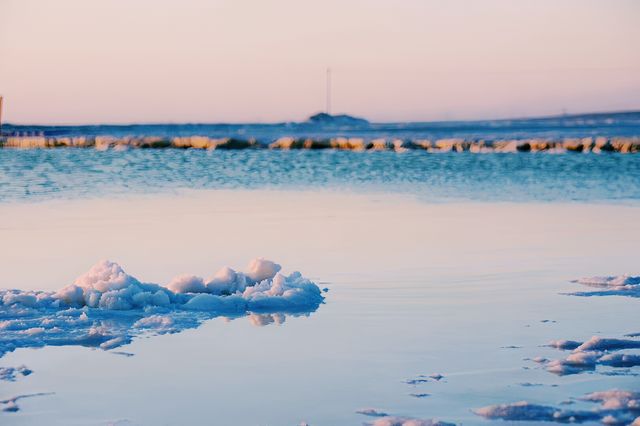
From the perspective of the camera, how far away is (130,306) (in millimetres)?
9617

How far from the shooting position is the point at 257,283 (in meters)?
10.7

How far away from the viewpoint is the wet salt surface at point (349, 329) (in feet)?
21.5

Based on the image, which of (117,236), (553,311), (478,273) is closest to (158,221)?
(117,236)

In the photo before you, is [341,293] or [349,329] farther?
[341,293]

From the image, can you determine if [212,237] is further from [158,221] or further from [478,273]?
[478,273]

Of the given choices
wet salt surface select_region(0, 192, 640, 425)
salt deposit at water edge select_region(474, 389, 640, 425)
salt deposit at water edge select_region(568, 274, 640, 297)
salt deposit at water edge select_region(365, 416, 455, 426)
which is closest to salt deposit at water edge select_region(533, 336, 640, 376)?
wet salt surface select_region(0, 192, 640, 425)

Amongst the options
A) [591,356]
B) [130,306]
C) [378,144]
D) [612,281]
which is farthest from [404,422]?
[378,144]

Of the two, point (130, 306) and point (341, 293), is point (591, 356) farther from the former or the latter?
point (130, 306)

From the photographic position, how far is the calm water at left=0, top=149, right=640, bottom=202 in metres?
28.0

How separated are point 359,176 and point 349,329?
89.8 ft

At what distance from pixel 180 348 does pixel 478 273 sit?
490 cm

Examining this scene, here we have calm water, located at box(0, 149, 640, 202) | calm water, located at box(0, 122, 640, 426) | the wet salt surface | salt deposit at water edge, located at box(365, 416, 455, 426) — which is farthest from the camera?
calm water, located at box(0, 149, 640, 202)

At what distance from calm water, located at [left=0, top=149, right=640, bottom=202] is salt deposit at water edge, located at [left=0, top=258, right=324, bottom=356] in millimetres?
15187

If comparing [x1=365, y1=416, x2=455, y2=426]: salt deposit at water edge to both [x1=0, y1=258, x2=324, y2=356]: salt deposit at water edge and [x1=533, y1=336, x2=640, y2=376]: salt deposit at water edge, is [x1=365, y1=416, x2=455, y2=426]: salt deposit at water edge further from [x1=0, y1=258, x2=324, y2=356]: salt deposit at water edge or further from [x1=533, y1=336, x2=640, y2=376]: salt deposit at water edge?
[x1=0, y1=258, x2=324, y2=356]: salt deposit at water edge
